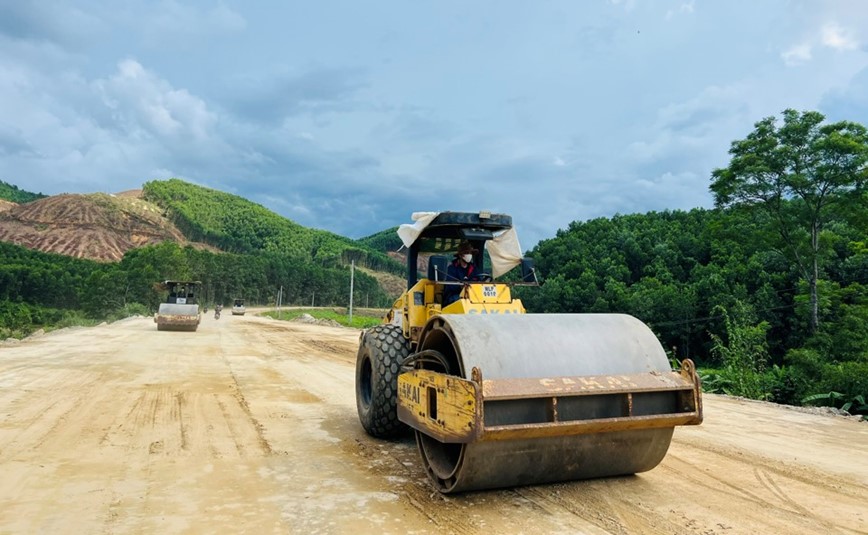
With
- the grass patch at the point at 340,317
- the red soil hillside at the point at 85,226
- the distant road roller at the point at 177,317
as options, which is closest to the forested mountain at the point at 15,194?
the red soil hillside at the point at 85,226

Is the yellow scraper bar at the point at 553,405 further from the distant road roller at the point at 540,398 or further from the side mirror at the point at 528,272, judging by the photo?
the side mirror at the point at 528,272

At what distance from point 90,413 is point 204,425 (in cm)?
193

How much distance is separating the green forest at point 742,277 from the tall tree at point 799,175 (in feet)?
0.15

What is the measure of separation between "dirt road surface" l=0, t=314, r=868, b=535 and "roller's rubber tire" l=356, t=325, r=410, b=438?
0.20 metres

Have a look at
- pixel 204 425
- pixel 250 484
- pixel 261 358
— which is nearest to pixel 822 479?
pixel 250 484

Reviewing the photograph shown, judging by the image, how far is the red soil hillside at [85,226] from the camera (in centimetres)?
12938

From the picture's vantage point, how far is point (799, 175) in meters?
23.4

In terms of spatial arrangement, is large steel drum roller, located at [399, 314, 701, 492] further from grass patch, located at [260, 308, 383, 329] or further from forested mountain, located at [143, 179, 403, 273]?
forested mountain, located at [143, 179, 403, 273]

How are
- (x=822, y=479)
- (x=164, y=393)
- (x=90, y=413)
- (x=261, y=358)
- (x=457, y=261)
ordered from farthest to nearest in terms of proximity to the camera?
(x=261, y=358) → (x=164, y=393) → (x=90, y=413) → (x=457, y=261) → (x=822, y=479)

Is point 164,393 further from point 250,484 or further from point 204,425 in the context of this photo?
point 250,484

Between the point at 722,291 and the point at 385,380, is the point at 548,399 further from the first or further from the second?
the point at 722,291

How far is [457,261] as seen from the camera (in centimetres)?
655

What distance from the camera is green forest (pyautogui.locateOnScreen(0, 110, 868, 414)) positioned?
48.2 ft

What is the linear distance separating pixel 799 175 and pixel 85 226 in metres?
150
